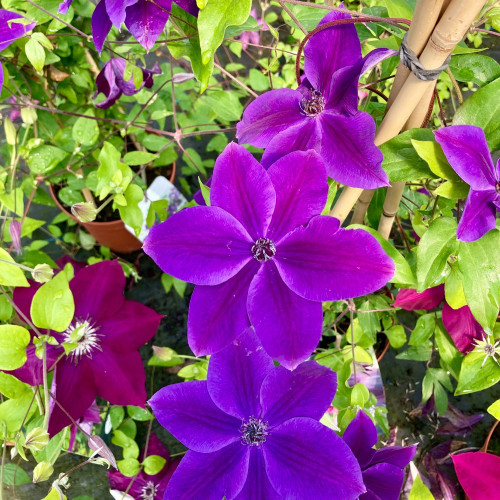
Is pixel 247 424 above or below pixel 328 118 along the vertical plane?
below

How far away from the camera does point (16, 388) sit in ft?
2.05

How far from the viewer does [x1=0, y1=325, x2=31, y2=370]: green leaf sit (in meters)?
0.56

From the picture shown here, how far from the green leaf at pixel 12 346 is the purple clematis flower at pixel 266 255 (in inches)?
10.1

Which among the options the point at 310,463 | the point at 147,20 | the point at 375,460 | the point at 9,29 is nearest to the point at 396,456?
the point at 375,460

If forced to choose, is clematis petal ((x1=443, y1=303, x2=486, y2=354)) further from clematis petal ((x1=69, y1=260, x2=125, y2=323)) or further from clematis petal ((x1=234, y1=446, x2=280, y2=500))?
clematis petal ((x1=69, y1=260, x2=125, y2=323))

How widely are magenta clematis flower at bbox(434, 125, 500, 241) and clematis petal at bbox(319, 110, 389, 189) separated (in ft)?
0.20

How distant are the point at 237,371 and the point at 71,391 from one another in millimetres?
273

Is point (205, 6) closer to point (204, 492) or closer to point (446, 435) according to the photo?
point (204, 492)

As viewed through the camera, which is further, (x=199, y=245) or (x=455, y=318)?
(x=455, y=318)

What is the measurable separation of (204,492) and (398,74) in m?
0.48

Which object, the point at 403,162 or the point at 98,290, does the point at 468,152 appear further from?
the point at 98,290

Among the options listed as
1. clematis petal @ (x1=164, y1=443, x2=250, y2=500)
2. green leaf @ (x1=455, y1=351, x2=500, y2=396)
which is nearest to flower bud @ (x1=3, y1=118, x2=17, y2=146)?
clematis petal @ (x1=164, y1=443, x2=250, y2=500)

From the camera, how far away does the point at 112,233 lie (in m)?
1.26

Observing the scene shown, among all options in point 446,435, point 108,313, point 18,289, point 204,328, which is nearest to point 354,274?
point 204,328
